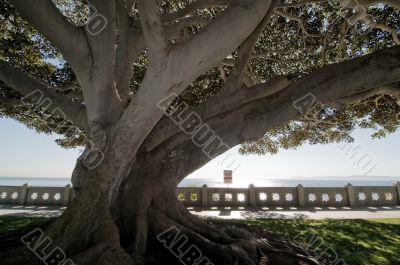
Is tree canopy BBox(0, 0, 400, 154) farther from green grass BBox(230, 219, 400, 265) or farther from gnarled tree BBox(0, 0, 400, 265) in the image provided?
green grass BBox(230, 219, 400, 265)

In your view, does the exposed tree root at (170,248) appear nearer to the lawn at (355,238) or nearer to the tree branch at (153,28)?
the lawn at (355,238)

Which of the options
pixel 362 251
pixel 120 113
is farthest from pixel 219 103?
pixel 362 251

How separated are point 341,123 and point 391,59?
823cm

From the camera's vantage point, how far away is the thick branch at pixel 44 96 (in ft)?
17.0

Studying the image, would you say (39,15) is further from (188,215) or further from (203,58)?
(188,215)

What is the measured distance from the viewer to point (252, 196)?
16703 millimetres

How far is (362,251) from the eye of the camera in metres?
6.59

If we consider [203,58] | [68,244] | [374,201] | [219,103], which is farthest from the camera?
[374,201]

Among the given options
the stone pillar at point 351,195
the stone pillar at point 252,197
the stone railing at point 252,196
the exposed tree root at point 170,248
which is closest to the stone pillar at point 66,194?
the stone railing at point 252,196

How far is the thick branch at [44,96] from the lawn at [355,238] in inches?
113

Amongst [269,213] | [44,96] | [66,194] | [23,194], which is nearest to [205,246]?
[44,96]

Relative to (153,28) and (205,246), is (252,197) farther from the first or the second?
(153,28)

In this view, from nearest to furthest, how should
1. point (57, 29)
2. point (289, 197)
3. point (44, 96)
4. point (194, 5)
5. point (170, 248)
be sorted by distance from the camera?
point (57, 29) < point (170, 248) < point (44, 96) < point (194, 5) < point (289, 197)

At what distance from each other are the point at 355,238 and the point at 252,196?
8768 mm
